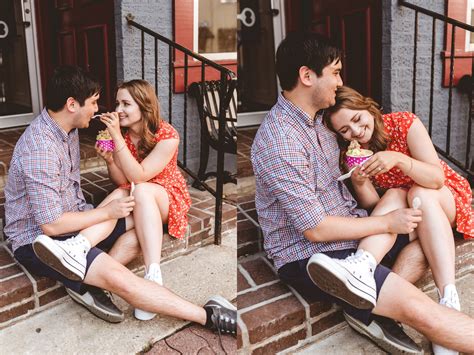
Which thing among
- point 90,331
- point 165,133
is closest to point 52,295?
point 90,331

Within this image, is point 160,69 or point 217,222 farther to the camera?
point 160,69

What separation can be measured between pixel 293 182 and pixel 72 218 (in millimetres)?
1061

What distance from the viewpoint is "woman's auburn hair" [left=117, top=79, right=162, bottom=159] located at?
261 cm

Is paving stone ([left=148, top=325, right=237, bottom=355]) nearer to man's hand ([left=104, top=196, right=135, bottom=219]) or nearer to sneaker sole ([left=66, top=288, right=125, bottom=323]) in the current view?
sneaker sole ([left=66, top=288, right=125, bottom=323])

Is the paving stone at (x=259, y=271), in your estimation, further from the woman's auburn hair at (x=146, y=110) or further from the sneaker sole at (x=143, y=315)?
the woman's auburn hair at (x=146, y=110)

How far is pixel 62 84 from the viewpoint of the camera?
7.76 ft

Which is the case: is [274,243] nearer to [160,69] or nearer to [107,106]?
[160,69]

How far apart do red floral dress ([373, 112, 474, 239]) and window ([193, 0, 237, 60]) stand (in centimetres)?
209

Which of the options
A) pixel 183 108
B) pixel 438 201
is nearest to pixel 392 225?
pixel 438 201

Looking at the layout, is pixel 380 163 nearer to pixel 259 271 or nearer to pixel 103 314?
pixel 259 271

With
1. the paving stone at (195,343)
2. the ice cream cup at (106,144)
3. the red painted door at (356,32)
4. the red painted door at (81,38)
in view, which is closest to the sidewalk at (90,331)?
the paving stone at (195,343)

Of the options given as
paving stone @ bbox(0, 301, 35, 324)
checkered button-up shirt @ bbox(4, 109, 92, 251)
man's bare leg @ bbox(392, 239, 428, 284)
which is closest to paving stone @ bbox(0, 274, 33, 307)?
paving stone @ bbox(0, 301, 35, 324)

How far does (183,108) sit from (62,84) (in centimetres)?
151

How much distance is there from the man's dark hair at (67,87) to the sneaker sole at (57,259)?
710 millimetres
